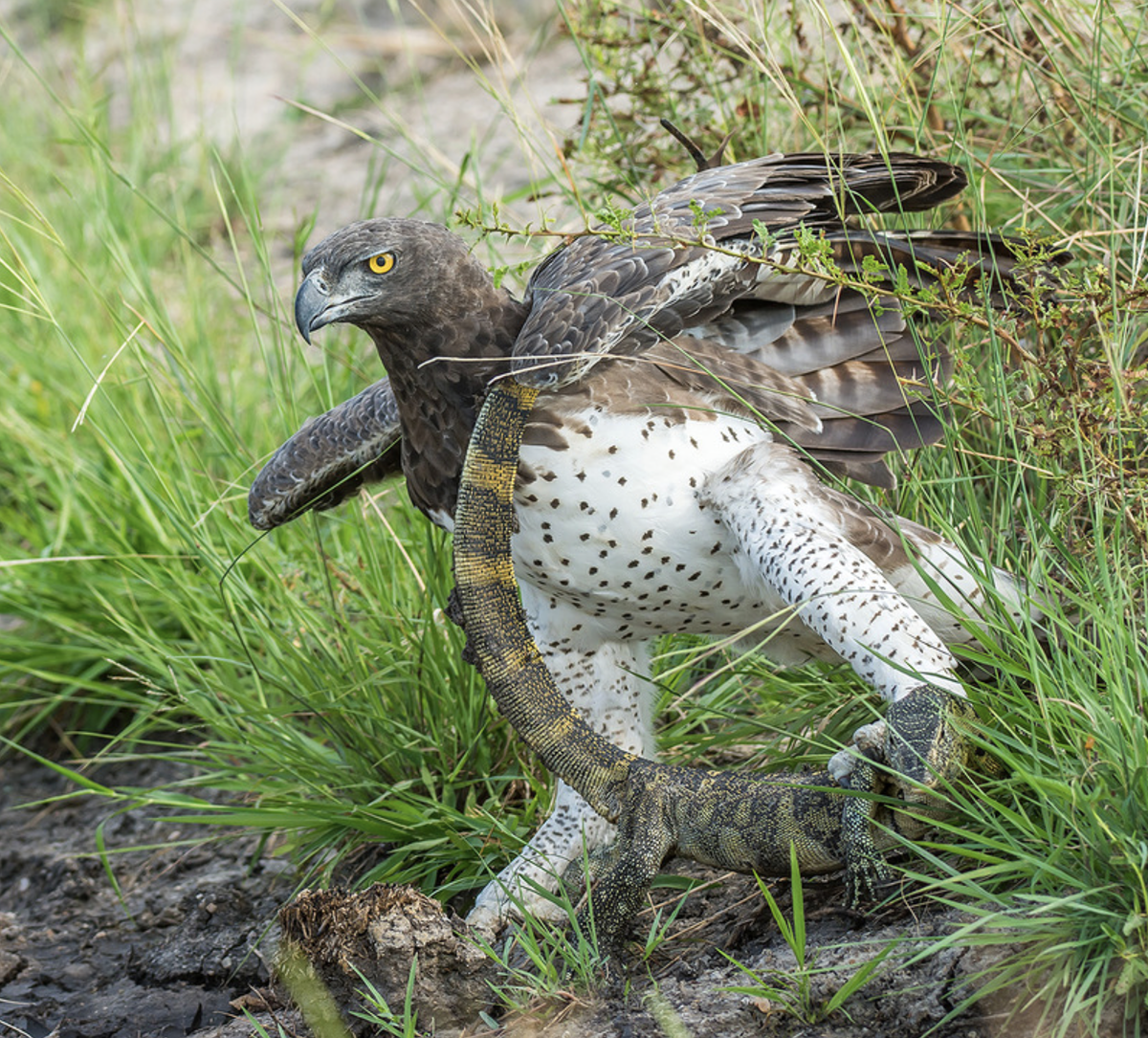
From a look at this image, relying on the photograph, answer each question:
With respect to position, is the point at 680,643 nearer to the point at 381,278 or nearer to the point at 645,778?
the point at 645,778

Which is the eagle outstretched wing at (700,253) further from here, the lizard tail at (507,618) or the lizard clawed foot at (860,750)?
the lizard clawed foot at (860,750)

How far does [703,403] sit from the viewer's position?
3000 millimetres

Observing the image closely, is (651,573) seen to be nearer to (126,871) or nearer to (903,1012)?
(903,1012)

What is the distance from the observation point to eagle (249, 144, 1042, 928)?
2.70 meters

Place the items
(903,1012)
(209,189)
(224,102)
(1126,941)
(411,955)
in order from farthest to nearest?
(224,102)
(209,189)
(411,955)
(903,1012)
(1126,941)

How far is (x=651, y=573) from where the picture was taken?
9.52ft

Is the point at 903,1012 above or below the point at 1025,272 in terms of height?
below

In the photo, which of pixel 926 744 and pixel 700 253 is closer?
pixel 926 744

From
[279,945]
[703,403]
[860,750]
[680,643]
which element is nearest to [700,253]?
[703,403]

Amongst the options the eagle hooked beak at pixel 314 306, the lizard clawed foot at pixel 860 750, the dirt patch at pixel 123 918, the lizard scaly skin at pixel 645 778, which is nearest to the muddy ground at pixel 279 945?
the dirt patch at pixel 123 918

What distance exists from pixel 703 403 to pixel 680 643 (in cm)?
104

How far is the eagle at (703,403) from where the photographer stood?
8.85ft

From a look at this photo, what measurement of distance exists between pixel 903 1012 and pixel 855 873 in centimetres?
25

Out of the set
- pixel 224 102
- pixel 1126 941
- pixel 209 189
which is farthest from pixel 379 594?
pixel 224 102
